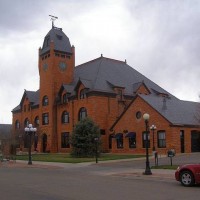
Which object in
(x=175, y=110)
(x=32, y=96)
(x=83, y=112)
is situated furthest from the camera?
(x=32, y=96)

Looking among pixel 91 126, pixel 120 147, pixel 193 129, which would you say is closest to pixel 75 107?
pixel 120 147

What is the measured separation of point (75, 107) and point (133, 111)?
12095 mm

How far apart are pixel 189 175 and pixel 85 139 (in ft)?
90.4

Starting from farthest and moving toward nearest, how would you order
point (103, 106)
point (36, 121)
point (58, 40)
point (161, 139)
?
point (36, 121)
point (58, 40)
point (103, 106)
point (161, 139)

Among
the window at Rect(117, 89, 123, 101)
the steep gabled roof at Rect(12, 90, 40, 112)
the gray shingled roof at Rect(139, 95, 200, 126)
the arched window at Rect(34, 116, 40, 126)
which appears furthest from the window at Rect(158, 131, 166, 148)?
the steep gabled roof at Rect(12, 90, 40, 112)

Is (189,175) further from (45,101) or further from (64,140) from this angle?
(45,101)

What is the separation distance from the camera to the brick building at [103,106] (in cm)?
4684

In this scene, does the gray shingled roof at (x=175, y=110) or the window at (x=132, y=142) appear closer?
the gray shingled roof at (x=175, y=110)

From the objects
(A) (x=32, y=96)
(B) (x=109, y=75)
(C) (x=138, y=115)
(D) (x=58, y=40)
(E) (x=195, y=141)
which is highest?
(D) (x=58, y=40)

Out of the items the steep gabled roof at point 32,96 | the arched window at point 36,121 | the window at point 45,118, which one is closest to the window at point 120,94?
the window at point 45,118

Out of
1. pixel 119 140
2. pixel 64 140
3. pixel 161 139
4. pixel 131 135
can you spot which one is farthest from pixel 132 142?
pixel 64 140

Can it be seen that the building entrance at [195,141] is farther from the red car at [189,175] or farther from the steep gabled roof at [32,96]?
the steep gabled roof at [32,96]

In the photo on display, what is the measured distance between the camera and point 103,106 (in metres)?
57.0

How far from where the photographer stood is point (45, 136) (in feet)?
214
